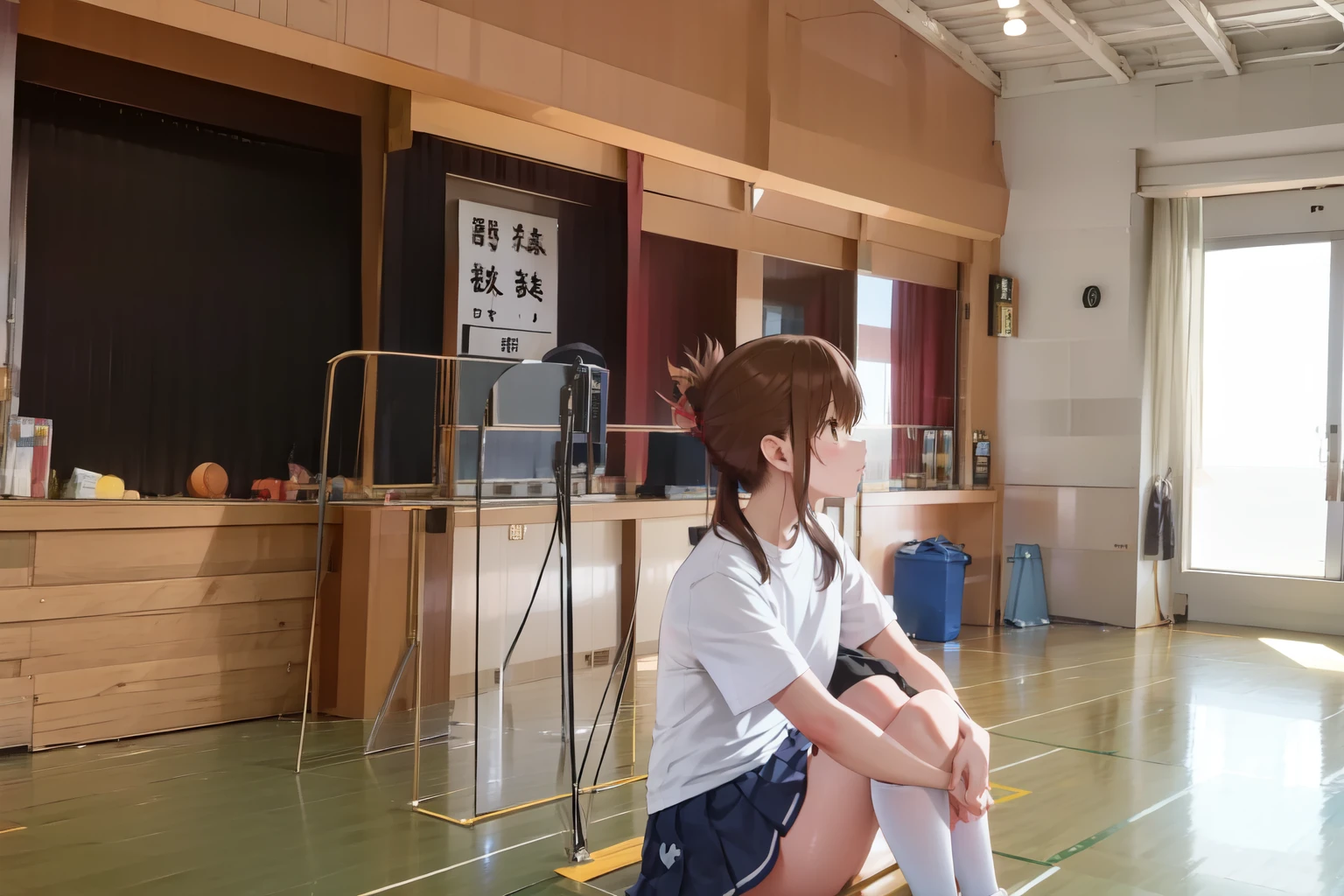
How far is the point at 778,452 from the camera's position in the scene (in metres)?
1.89

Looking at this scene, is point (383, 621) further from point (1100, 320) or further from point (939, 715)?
point (1100, 320)

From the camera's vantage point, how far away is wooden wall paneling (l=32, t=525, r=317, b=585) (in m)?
3.47

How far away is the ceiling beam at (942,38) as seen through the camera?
6318mm

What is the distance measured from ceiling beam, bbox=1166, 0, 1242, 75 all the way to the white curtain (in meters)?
0.95

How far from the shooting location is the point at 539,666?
9.36 feet

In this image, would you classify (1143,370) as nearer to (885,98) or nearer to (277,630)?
(885,98)

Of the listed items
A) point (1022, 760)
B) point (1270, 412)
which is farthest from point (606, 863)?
point (1270, 412)

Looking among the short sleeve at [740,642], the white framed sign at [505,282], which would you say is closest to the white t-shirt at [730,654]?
the short sleeve at [740,642]

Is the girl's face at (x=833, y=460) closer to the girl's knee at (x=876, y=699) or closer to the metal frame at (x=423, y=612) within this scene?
the girl's knee at (x=876, y=699)

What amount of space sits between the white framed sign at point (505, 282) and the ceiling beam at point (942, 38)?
274cm

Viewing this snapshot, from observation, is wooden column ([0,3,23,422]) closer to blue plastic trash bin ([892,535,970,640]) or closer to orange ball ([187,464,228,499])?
orange ball ([187,464,228,499])

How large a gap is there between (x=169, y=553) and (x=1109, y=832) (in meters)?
2.99

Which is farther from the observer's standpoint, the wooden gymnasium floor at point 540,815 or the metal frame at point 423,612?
the metal frame at point 423,612

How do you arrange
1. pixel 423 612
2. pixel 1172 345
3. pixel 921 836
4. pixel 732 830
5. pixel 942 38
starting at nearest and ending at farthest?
1. pixel 921 836
2. pixel 732 830
3. pixel 423 612
4. pixel 942 38
5. pixel 1172 345
